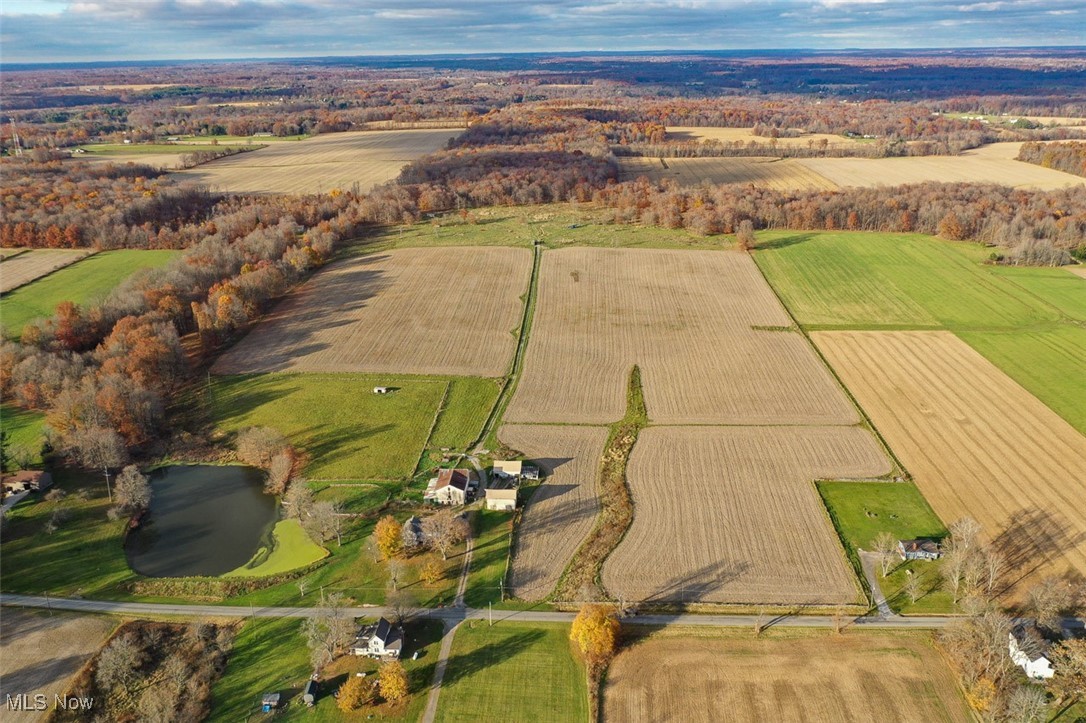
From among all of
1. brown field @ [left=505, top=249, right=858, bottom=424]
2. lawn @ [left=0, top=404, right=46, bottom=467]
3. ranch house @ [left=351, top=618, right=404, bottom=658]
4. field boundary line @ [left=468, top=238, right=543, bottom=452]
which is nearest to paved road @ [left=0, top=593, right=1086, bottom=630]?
ranch house @ [left=351, top=618, right=404, bottom=658]

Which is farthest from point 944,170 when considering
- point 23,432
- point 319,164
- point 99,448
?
point 23,432

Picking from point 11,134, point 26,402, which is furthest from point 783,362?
point 11,134

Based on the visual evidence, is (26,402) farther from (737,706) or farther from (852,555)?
(852,555)

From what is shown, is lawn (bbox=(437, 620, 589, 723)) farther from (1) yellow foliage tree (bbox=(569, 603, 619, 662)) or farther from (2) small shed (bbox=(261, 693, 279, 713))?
(2) small shed (bbox=(261, 693, 279, 713))

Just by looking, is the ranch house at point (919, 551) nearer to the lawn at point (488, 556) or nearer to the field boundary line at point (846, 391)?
the field boundary line at point (846, 391)

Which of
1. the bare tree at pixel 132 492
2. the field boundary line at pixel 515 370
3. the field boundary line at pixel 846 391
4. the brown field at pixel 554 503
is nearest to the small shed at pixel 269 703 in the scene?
the brown field at pixel 554 503

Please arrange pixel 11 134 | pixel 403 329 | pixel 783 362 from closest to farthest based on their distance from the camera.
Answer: pixel 783 362, pixel 403 329, pixel 11 134
